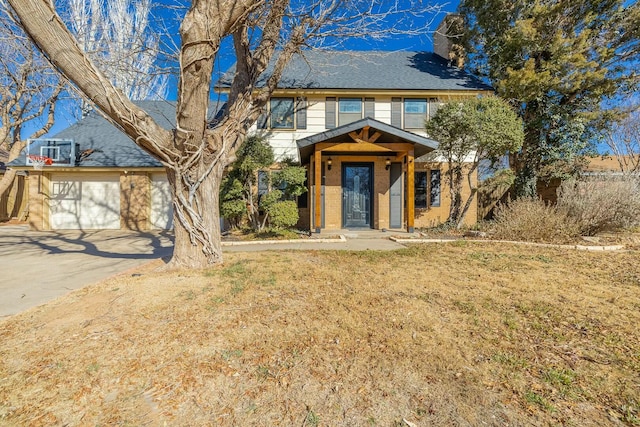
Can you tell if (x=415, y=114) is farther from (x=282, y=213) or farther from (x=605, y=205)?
(x=282, y=213)

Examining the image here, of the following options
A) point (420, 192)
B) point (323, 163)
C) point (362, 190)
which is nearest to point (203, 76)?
point (323, 163)

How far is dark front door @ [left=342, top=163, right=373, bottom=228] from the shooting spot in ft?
36.1

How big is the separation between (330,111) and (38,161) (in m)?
11.4

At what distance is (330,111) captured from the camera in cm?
1145

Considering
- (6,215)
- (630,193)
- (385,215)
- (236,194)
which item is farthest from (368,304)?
(6,215)

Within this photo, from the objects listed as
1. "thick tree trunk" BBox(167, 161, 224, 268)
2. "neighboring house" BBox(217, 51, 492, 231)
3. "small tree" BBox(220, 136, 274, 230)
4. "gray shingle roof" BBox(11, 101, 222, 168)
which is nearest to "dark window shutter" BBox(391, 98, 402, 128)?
"neighboring house" BBox(217, 51, 492, 231)

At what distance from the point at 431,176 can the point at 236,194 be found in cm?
765

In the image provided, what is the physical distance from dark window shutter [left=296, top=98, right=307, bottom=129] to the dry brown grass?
8364mm

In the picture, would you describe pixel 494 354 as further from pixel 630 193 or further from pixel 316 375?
pixel 630 193

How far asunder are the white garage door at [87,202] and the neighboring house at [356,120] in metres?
6.49

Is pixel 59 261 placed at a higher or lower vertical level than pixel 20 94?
lower

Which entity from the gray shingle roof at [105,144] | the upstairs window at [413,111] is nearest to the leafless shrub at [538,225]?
the upstairs window at [413,111]

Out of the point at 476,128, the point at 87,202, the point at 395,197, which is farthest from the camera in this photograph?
the point at 87,202

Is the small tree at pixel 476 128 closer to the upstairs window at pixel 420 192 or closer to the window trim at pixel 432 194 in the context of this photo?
the window trim at pixel 432 194
